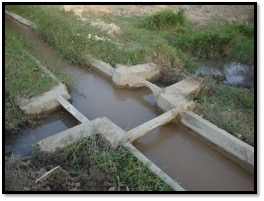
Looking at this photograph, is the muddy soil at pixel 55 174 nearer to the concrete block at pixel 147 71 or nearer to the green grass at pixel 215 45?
the concrete block at pixel 147 71

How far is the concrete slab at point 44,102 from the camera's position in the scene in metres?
4.27

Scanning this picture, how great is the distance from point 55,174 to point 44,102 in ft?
4.70

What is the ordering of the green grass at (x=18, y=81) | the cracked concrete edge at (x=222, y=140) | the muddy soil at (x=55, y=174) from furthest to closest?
1. the green grass at (x=18, y=81)
2. the cracked concrete edge at (x=222, y=140)
3. the muddy soil at (x=55, y=174)

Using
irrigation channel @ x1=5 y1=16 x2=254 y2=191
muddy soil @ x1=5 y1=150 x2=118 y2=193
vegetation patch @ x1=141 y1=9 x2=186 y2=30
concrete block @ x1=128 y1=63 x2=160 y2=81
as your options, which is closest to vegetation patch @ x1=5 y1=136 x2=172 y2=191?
muddy soil @ x1=5 y1=150 x2=118 y2=193

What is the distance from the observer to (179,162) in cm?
387

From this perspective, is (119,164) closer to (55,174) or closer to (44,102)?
(55,174)

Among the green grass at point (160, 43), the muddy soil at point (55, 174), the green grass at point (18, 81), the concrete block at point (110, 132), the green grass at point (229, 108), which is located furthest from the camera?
the green grass at point (160, 43)

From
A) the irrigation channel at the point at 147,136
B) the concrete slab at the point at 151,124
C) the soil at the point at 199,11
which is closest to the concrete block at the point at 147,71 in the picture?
the irrigation channel at the point at 147,136

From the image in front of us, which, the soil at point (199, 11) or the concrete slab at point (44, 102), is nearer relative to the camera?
the concrete slab at point (44, 102)

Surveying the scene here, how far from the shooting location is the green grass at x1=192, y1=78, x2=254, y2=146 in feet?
13.9

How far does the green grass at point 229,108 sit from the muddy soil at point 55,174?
1.86m

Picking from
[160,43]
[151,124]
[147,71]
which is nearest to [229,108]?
[151,124]

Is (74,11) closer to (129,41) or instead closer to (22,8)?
(22,8)

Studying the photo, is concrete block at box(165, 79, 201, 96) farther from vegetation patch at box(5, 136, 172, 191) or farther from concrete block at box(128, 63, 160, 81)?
vegetation patch at box(5, 136, 172, 191)
